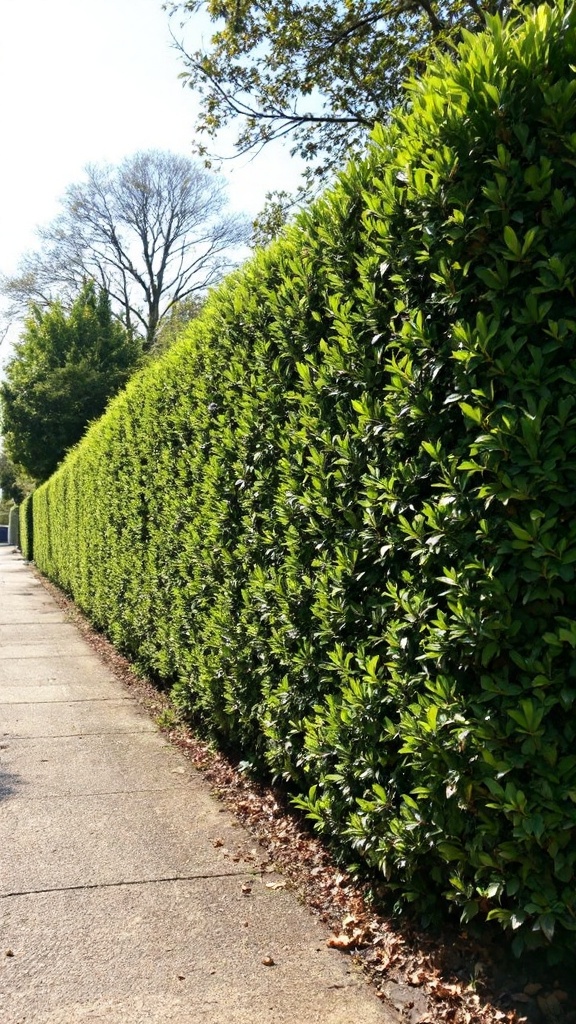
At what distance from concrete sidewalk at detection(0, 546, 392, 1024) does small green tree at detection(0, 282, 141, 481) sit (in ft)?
91.0

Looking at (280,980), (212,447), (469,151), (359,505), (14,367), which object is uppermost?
(14,367)

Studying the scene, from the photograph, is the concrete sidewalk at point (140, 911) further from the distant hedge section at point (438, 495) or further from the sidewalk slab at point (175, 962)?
the distant hedge section at point (438, 495)

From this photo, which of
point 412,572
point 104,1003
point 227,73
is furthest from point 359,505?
point 227,73

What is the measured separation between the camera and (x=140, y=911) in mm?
3990

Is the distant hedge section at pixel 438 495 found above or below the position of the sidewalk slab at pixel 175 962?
above

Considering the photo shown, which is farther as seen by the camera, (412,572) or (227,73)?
(227,73)

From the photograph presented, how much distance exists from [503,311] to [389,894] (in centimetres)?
259

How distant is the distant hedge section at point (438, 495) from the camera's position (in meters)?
2.88

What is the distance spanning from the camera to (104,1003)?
324 centimetres

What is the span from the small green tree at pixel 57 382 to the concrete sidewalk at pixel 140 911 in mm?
27734

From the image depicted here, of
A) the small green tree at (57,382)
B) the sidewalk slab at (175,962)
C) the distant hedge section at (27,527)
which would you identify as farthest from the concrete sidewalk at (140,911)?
the distant hedge section at (27,527)

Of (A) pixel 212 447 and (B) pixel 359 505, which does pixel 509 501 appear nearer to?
(B) pixel 359 505

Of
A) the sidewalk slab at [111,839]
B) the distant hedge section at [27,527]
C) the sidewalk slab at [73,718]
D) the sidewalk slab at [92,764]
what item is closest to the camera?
the sidewalk slab at [111,839]

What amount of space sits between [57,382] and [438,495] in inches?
1254
